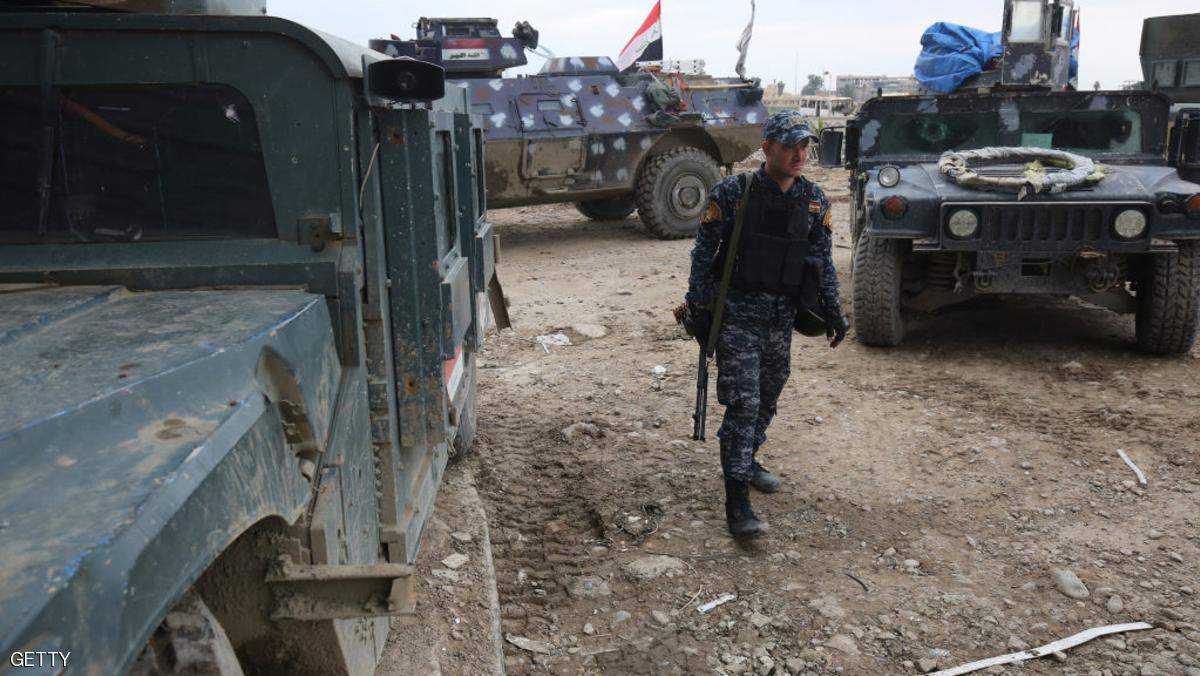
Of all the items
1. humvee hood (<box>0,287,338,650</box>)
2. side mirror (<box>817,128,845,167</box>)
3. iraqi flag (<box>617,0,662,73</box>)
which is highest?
iraqi flag (<box>617,0,662,73</box>)

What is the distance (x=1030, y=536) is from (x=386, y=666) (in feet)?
7.38

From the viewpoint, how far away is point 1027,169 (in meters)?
5.59

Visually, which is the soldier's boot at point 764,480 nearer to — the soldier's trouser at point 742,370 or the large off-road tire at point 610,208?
the soldier's trouser at point 742,370

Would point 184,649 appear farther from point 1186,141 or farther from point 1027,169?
point 1186,141

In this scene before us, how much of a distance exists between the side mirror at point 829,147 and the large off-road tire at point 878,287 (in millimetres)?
976

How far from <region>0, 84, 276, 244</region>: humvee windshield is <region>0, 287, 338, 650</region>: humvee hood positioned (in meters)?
0.21

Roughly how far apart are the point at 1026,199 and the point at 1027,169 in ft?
1.23

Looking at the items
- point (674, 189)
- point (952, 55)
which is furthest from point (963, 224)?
point (674, 189)

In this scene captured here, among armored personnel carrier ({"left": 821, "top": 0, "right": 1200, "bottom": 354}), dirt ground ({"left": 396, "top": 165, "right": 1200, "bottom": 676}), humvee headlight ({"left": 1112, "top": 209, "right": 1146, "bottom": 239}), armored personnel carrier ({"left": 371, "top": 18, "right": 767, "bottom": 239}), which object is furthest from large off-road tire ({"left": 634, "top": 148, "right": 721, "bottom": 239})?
humvee headlight ({"left": 1112, "top": 209, "right": 1146, "bottom": 239})

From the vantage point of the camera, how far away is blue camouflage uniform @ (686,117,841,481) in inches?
140

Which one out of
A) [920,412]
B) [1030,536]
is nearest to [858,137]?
[920,412]

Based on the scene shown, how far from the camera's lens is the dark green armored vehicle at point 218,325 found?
133 centimetres

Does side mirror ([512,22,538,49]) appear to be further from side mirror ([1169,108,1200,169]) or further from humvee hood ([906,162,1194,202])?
side mirror ([1169,108,1200,169])

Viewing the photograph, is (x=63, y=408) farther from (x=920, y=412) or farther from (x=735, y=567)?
(x=920, y=412)
